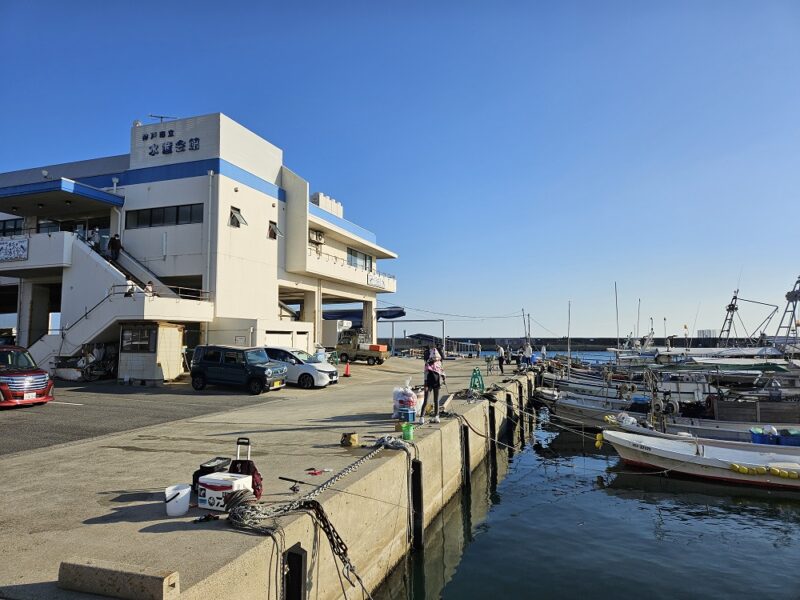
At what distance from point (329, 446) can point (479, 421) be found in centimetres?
696

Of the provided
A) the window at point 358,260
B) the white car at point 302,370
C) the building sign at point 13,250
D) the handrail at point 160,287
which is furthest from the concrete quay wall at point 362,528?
the window at point 358,260

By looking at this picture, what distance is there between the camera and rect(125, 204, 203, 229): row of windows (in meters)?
27.0

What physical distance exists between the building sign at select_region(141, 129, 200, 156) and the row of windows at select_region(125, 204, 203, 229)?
3190 millimetres

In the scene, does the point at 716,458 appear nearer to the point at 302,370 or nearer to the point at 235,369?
the point at 302,370

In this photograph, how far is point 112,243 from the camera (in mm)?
27688

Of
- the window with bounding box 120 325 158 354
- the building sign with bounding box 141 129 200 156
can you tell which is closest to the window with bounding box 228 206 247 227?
the building sign with bounding box 141 129 200 156

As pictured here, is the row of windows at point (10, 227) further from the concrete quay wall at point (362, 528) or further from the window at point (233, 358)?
the concrete quay wall at point (362, 528)

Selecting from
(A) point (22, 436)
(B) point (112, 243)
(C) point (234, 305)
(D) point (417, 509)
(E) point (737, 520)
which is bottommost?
(E) point (737, 520)

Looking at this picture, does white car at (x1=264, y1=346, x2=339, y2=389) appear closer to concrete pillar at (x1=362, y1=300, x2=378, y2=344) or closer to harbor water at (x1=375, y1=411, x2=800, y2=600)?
harbor water at (x1=375, y1=411, x2=800, y2=600)

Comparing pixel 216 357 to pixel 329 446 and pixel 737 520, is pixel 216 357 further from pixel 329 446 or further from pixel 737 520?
pixel 737 520

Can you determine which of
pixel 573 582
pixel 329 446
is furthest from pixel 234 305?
pixel 573 582

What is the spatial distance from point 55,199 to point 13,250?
3599 mm

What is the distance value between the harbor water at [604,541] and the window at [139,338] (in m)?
15.7

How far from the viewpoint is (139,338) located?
22.6 metres
